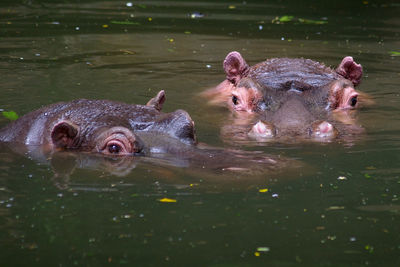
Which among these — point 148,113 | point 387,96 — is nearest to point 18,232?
point 148,113

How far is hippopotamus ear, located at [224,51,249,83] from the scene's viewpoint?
34.6 feet

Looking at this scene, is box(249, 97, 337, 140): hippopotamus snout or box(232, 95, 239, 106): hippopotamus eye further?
box(232, 95, 239, 106): hippopotamus eye

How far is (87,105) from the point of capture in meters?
7.56

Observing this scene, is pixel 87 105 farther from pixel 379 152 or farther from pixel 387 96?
pixel 387 96

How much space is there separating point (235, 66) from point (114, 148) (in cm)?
384

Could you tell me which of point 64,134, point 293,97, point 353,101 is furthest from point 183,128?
point 353,101

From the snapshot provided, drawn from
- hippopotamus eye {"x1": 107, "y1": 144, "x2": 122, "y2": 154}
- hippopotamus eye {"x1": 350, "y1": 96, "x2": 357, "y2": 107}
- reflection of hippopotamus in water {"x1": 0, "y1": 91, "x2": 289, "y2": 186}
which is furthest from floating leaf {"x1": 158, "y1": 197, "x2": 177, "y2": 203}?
hippopotamus eye {"x1": 350, "y1": 96, "x2": 357, "y2": 107}

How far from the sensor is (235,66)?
35.0ft

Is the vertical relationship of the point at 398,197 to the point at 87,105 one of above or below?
below

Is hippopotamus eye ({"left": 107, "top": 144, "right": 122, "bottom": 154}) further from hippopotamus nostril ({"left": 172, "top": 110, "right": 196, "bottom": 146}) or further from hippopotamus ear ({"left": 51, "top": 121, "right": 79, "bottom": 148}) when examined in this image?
hippopotamus nostril ({"left": 172, "top": 110, "right": 196, "bottom": 146})

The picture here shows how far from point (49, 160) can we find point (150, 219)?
1.67 metres

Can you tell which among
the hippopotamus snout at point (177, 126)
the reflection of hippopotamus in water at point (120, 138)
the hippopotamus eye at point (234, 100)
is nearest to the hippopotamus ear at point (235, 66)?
the hippopotamus eye at point (234, 100)

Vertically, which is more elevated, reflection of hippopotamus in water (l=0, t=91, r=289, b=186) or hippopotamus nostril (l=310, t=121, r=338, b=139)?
reflection of hippopotamus in water (l=0, t=91, r=289, b=186)

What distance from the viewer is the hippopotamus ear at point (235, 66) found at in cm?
1055
